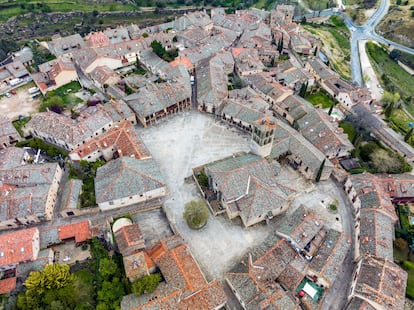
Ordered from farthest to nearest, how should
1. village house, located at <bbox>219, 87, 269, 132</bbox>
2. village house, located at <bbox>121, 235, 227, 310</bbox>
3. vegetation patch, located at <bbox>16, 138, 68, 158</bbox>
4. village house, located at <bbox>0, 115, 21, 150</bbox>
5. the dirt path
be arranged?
the dirt path < village house, located at <bbox>219, 87, 269, 132</bbox> < village house, located at <bbox>0, 115, 21, 150</bbox> < vegetation patch, located at <bbox>16, 138, 68, 158</bbox> < village house, located at <bbox>121, 235, 227, 310</bbox>

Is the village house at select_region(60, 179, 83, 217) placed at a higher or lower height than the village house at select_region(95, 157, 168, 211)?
lower

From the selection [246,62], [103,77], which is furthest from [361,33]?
[103,77]

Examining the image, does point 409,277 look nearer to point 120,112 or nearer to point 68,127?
point 120,112

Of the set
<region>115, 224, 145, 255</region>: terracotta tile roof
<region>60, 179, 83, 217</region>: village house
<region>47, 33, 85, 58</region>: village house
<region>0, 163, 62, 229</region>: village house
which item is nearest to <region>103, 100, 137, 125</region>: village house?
<region>0, 163, 62, 229</region>: village house

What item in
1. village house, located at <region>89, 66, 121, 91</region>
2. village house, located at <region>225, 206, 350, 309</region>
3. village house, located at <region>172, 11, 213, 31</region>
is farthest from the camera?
village house, located at <region>172, 11, 213, 31</region>

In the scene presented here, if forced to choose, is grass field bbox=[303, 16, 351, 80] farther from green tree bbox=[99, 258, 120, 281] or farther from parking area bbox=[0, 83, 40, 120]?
parking area bbox=[0, 83, 40, 120]

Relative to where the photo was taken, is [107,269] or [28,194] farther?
[28,194]
